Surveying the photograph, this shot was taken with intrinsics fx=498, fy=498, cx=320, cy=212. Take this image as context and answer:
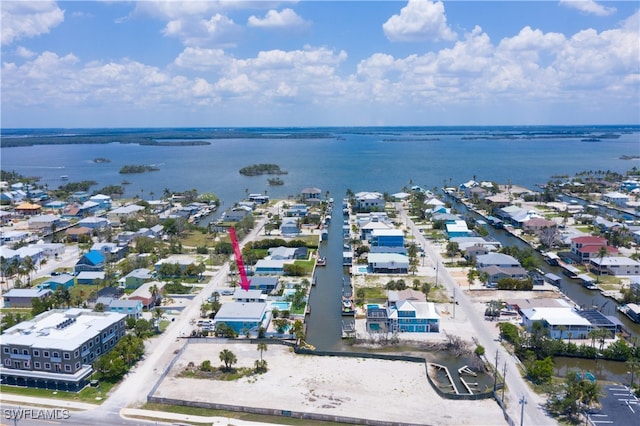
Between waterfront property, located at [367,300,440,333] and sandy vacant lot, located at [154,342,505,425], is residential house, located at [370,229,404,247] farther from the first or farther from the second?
sandy vacant lot, located at [154,342,505,425]

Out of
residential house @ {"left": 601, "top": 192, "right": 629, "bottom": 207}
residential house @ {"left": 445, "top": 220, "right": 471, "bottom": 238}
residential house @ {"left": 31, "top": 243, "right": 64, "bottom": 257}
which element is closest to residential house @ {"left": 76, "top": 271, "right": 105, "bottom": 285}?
residential house @ {"left": 31, "top": 243, "right": 64, "bottom": 257}

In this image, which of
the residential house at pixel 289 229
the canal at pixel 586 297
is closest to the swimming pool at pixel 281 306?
the canal at pixel 586 297

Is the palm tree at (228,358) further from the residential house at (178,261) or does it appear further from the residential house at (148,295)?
the residential house at (178,261)

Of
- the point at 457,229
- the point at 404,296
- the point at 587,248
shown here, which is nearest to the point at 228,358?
the point at 404,296

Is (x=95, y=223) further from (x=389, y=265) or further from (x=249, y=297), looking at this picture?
(x=389, y=265)

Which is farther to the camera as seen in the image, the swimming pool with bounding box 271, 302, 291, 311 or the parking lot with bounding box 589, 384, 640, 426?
the swimming pool with bounding box 271, 302, 291, 311

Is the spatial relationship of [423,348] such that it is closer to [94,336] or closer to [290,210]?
[94,336]
